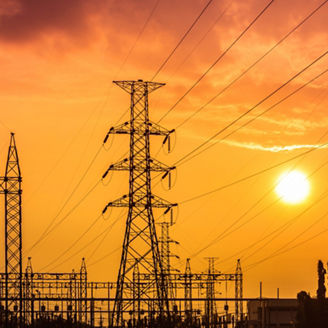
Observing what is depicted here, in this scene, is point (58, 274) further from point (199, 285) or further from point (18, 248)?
point (18, 248)

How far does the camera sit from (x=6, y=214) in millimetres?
52562

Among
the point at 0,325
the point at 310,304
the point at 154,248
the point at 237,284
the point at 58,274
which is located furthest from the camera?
the point at 58,274

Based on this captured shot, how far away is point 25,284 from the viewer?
87.8 m

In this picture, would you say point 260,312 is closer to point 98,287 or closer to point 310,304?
point 98,287

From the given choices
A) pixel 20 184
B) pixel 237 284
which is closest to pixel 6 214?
pixel 20 184

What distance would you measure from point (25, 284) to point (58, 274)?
22188 mm

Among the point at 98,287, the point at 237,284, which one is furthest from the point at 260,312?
the point at 98,287

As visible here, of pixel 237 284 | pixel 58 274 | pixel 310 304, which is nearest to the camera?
pixel 310 304

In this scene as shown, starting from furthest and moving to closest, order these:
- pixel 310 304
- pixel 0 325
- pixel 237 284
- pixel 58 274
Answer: pixel 58 274, pixel 237 284, pixel 0 325, pixel 310 304

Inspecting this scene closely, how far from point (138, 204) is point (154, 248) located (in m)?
2.62

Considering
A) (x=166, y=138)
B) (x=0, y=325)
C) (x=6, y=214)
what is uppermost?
(x=166, y=138)

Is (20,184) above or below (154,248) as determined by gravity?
above

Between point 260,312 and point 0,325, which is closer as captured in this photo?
point 0,325

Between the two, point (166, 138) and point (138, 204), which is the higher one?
point (166, 138)
